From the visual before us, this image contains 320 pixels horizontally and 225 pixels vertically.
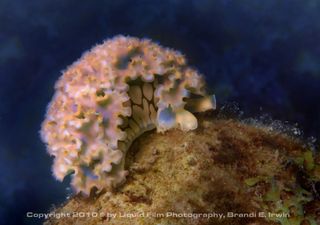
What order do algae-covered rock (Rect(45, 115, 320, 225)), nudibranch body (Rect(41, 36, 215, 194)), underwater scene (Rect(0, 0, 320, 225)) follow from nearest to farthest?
algae-covered rock (Rect(45, 115, 320, 225)) → underwater scene (Rect(0, 0, 320, 225)) → nudibranch body (Rect(41, 36, 215, 194))

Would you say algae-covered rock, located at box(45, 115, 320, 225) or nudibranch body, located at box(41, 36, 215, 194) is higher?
nudibranch body, located at box(41, 36, 215, 194)

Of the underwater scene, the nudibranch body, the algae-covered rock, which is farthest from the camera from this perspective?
the nudibranch body

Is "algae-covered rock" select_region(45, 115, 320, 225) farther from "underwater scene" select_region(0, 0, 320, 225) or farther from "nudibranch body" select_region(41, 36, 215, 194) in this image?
"nudibranch body" select_region(41, 36, 215, 194)

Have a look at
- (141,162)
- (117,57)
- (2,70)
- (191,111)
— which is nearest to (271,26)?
(191,111)

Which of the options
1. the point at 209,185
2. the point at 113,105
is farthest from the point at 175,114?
the point at 209,185

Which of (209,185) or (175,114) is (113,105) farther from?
(209,185)

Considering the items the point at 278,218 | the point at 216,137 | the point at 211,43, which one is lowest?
the point at 278,218

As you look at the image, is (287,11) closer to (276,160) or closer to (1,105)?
(276,160)

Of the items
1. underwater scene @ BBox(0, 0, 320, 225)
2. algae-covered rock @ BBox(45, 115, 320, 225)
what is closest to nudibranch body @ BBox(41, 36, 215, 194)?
underwater scene @ BBox(0, 0, 320, 225)
